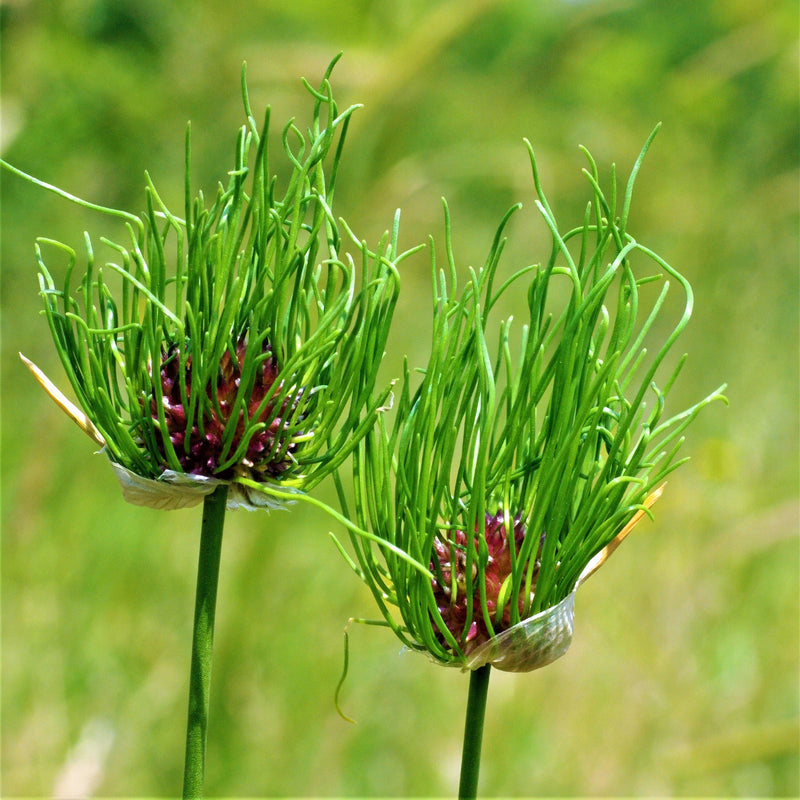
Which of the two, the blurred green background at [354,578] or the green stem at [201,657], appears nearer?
the green stem at [201,657]

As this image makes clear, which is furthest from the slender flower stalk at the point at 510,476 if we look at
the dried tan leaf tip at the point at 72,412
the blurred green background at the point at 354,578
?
the blurred green background at the point at 354,578

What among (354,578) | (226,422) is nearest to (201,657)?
(226,422)

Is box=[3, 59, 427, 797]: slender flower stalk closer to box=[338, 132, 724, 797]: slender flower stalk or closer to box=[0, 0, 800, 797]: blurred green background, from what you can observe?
box=[338, 132, 724, 797]: slender flower stalk

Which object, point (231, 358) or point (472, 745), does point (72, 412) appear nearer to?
point (231, 358)

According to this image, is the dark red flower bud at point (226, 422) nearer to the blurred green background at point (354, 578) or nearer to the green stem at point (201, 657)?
the green stem at point (201, 657)

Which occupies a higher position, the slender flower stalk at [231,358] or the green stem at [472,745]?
the slender flower stalk at [231,358]

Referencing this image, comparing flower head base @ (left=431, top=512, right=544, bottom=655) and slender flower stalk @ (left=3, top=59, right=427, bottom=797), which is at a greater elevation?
slender flower stalk @ (left=3, top=59, right=427, bottom=797)

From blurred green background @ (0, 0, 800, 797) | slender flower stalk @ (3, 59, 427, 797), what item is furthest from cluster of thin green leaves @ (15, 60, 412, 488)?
blurred green background @ (0, 0, 800, 797)
